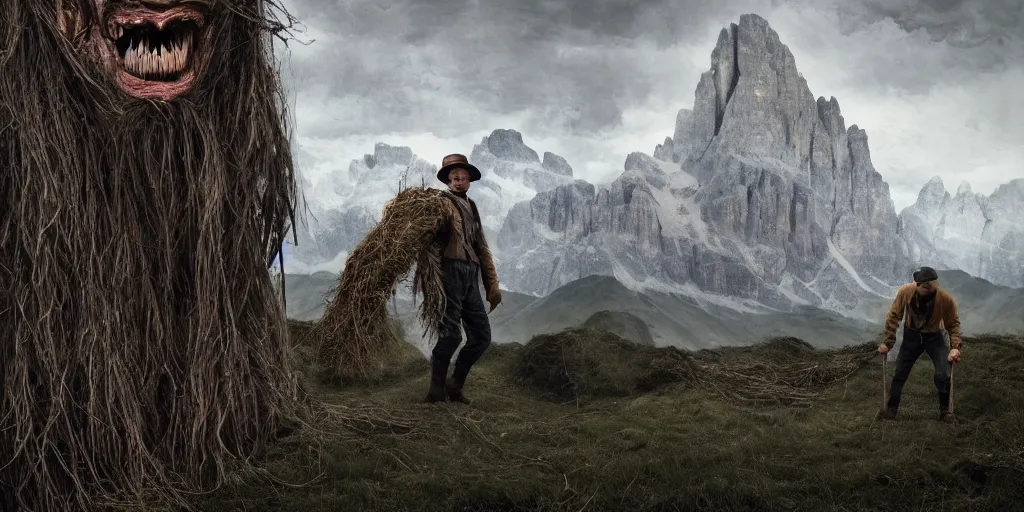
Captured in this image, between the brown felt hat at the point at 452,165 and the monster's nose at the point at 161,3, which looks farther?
the brown felt hat at the point at 452,165

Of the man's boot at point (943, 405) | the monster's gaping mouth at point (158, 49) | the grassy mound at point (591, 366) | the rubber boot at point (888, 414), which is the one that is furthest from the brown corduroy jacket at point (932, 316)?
the monster's gaping mouth at point (158, 49)

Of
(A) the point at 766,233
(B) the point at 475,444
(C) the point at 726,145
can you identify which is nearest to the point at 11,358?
(B) the point at 475,444

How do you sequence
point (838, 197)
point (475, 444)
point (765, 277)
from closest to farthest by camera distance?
point (475, 444), point (765, 277), point (838, 197)

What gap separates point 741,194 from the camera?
7312cm

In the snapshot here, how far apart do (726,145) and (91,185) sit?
267 ft

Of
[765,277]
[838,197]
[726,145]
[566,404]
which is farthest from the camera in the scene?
[838,197]

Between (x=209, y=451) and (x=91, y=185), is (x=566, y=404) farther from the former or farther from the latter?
(x=91, y=185)

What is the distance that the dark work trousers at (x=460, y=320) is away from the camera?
22.1 feet

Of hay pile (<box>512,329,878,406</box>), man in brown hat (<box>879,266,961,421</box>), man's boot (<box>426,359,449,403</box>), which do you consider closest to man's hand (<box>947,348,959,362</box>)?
man in brown hat (<box>879,266,961,421</box>)

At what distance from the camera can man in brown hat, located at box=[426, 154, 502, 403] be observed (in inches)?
266

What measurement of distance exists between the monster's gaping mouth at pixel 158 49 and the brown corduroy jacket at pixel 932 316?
667 cm

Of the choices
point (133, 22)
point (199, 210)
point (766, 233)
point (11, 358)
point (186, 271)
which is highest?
point (766, 233)

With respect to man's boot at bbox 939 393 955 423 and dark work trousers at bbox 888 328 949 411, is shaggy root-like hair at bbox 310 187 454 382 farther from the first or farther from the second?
man's boot at bbox 939 393 955 423

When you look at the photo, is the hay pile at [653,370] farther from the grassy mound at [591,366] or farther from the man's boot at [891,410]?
the man's boot at [891,410]
